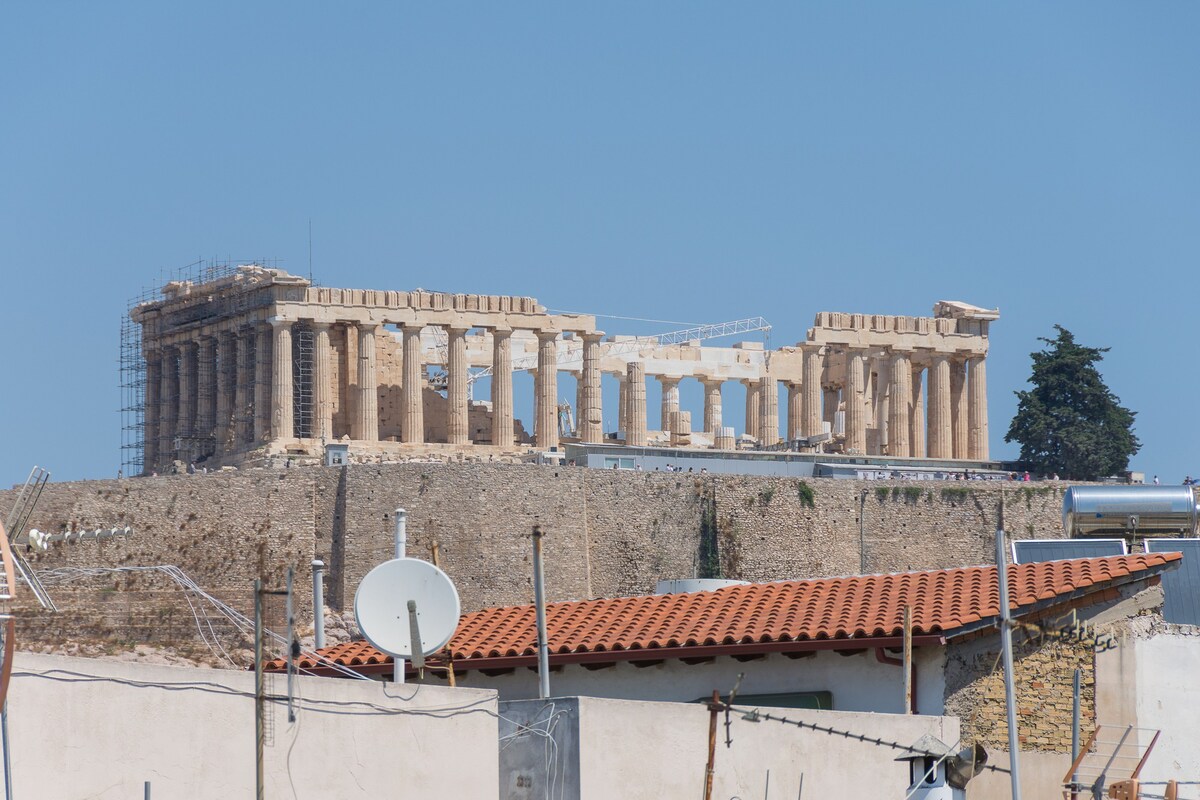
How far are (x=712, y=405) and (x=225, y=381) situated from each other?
16.8m

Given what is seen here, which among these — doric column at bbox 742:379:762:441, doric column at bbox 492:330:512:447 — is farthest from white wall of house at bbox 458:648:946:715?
doric column at bbox 742:379:762:441

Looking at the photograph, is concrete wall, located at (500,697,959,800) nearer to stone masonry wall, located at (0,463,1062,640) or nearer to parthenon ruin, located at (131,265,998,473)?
stone masonry wall, located at (0,463,1062,640)

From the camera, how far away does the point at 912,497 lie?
228ft

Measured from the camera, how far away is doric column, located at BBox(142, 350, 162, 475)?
273ft

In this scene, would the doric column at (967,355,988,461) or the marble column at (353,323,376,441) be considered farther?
the doric column at (967,355,988,461)

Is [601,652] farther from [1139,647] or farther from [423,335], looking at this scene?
[423,335]

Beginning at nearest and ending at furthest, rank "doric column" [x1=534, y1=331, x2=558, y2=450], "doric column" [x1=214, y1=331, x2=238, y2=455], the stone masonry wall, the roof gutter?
the roof gutter, the stone masonry wall, "doric column" [x1=534, y1=331, x2=558, y2=450], "doric column" [x1=214, y1=331, x2=238, y2=455]

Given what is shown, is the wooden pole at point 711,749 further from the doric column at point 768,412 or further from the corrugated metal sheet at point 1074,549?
the doric column at point 768,412

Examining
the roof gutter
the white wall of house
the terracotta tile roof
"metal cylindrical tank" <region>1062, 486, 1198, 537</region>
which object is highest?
"metal cylindrical tank" <region>1062, 486, 1198, 537</region>

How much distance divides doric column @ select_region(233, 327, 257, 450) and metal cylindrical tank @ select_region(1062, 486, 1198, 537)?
45.4m

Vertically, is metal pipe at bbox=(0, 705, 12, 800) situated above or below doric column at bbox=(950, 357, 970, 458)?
below

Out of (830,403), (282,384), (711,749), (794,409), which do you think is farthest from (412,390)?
(711,749)

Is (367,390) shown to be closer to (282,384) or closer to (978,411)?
(282,384)

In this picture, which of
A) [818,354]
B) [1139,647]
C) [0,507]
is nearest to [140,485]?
[0,507]
